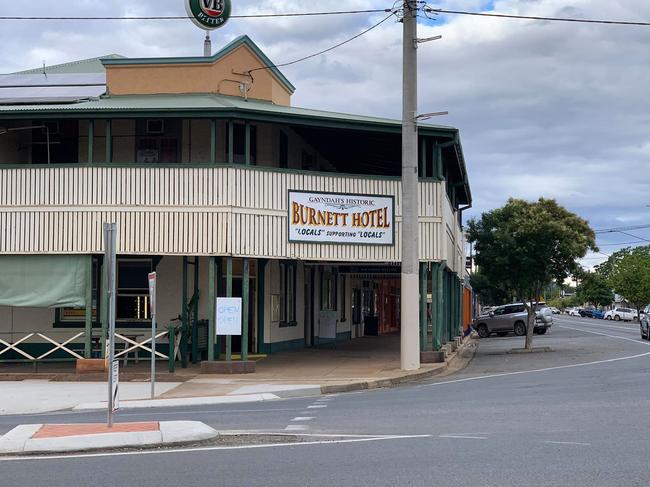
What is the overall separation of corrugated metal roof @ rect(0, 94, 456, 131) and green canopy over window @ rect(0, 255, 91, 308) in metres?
3.67

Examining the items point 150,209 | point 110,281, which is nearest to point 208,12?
point 150,209

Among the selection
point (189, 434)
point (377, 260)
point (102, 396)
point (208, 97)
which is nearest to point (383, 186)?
point (377, 260)

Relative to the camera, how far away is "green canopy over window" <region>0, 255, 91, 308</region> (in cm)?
2241

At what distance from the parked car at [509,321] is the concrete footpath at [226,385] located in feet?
72.5

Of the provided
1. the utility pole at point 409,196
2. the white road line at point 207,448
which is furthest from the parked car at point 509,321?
the white road line at point 207,448

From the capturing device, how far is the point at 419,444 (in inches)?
437

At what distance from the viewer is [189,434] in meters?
11.9

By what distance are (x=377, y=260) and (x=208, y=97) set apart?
261 inches

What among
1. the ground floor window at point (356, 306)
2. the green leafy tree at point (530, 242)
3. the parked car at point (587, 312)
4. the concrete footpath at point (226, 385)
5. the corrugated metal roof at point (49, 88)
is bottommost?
the concrete footpath at point (226, 385)

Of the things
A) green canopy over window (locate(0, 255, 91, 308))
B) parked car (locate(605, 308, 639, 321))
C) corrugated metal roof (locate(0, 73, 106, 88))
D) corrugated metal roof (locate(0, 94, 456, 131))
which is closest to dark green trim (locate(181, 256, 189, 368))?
green canopy over window (locate(0, 255, 91, 308))

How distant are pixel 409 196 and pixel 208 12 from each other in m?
9.82

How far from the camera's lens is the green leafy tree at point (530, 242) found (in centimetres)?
2970

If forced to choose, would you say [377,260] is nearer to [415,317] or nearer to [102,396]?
[415,317]

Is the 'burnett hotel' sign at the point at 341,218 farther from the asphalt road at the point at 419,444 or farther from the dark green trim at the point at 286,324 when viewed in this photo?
the dark green trim at the point at 286,324
